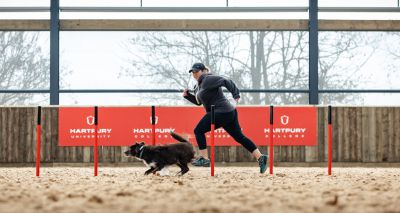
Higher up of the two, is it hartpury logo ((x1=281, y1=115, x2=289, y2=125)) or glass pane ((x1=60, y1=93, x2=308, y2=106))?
glass pane ((x1=60, y1=93, x2=308, y2=106))

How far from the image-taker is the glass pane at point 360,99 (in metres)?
18.0

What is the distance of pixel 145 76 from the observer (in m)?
18.5

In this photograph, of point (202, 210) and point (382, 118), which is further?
point (382, 118)

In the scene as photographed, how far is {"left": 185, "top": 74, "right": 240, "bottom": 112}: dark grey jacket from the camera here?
455 inches

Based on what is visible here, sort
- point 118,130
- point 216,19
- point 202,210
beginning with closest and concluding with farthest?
point 202,210, point 118,130, point 216,19

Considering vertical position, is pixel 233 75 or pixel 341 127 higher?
pixel 233 75

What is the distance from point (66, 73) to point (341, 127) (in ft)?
21.9

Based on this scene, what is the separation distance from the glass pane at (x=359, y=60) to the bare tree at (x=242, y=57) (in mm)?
25

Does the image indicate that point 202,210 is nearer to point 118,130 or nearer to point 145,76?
point 118,130

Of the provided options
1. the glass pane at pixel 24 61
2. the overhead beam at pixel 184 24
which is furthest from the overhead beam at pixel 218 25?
the glass pane at pixel 24 61
